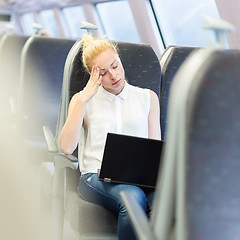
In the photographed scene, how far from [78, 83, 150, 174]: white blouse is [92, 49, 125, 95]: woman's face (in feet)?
0.26

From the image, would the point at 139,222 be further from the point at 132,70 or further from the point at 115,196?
the point at 132,70

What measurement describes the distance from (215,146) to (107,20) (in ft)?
22.6

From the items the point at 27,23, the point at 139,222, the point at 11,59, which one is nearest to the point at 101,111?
the point at 139,222

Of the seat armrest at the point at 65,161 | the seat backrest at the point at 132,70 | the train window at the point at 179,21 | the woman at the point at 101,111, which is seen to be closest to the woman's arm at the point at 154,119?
the woman at the point at 101,111

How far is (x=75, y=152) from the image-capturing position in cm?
261

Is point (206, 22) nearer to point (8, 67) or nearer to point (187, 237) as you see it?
point (187, 237)

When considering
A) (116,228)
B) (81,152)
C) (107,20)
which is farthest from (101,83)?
(107,20)

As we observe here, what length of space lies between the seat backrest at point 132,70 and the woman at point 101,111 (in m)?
0.10

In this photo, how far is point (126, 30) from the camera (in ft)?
24.6

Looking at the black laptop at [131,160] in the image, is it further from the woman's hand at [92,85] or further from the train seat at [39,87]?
the train seat at [39,87]

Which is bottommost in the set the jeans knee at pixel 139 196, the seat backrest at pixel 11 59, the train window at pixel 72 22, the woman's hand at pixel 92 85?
the jeans knee at pixel 139 196

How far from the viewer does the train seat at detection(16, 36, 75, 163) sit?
12.4 feet

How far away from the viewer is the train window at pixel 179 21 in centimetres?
539

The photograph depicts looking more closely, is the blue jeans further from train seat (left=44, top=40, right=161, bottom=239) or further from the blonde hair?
the blonde hair
